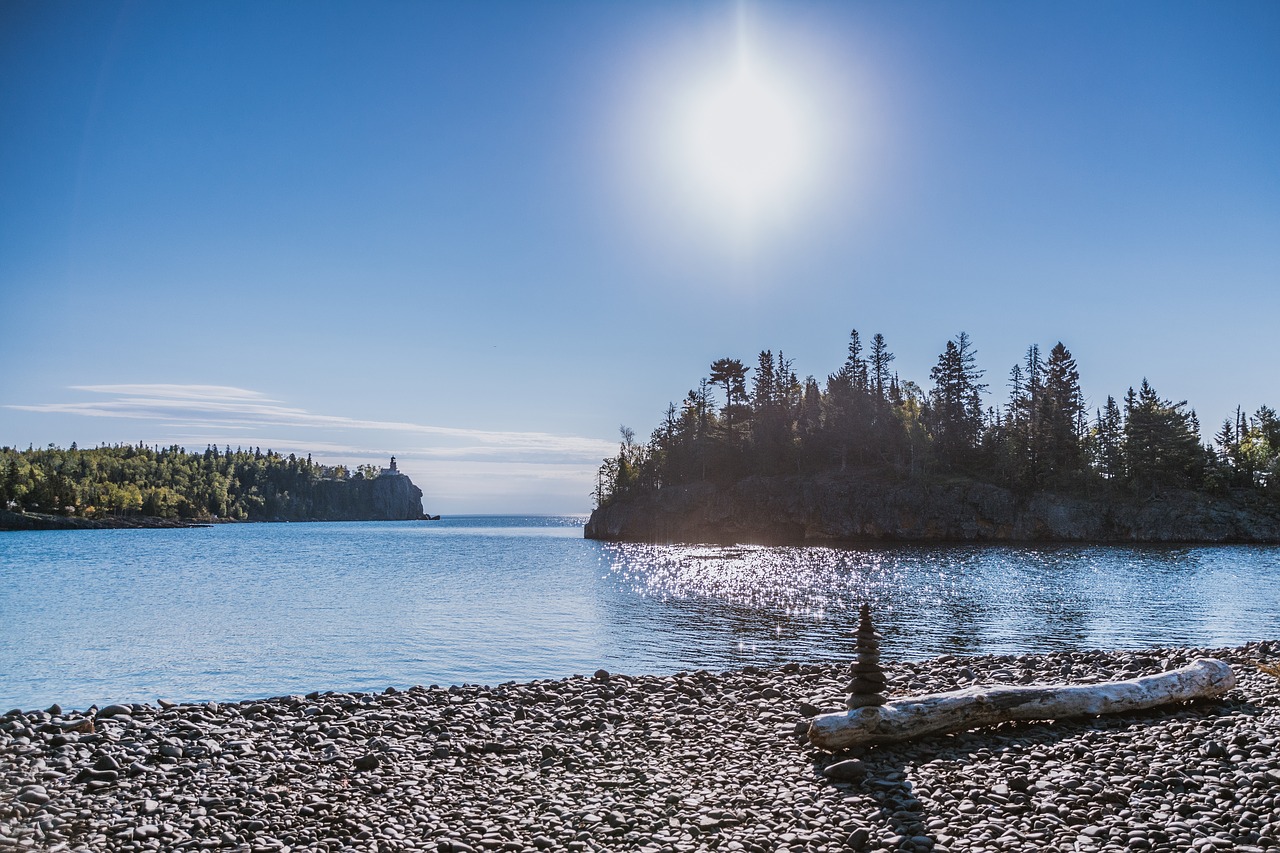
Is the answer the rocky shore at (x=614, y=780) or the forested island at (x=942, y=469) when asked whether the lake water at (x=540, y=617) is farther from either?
the forested island at (x=942, y=469)

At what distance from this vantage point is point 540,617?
3244 cm

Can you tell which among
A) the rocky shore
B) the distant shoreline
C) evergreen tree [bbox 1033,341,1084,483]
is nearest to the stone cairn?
the rocky shore

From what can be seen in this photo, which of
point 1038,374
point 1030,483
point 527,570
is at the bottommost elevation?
point 527,570

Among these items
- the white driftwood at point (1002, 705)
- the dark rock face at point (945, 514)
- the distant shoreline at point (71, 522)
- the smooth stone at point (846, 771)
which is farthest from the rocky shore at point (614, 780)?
the distant shoreline at point (71, 522)

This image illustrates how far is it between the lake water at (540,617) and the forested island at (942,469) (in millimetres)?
33548

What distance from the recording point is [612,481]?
145500 millimetres

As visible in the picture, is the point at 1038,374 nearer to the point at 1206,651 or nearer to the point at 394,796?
the point at 1206,651

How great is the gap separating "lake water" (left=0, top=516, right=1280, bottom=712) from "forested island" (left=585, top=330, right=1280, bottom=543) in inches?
1321

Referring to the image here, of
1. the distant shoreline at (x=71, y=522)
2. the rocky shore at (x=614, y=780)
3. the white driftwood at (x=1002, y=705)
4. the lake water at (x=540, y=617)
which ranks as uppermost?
the white driftwood at (x=1002, y=705)

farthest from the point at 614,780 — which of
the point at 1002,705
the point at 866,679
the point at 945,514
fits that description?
the point at 945,514

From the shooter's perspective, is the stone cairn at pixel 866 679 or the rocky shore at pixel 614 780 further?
the stone cairn at pixel 866 679

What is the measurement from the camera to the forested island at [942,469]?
9700 cm

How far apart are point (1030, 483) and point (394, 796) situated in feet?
361

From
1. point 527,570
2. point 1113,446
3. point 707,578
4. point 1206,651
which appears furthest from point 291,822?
point 1113,446
